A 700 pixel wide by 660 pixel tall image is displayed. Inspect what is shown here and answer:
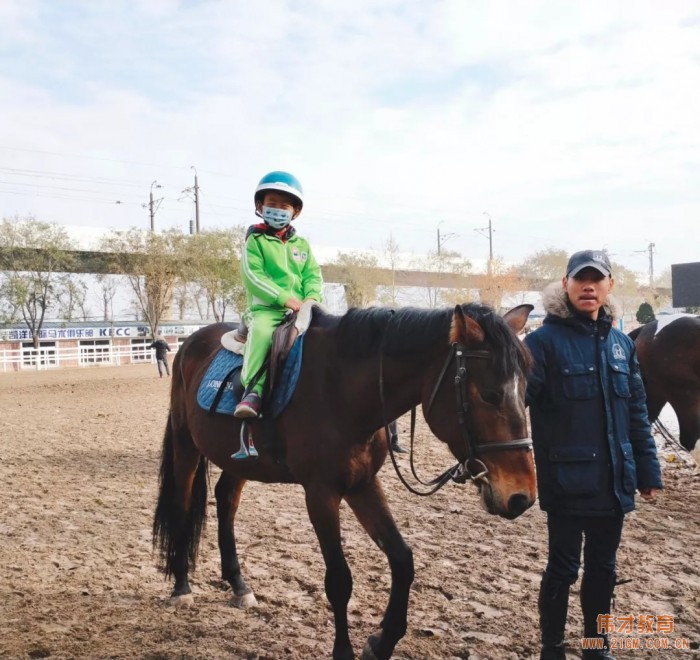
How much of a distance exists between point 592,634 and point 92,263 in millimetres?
48746

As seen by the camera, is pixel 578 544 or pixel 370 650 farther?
pixel 370 650

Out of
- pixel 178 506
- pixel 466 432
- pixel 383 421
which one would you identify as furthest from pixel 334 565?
pixel 178 506

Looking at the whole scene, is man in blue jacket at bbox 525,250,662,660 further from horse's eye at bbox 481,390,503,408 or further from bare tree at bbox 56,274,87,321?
bare tree at bbox 56,274,87,321

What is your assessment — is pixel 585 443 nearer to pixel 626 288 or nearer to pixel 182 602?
pixel 182 602

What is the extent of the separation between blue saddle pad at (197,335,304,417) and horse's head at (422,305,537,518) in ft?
2.93

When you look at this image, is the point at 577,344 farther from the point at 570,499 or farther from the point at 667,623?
the point at 667,623

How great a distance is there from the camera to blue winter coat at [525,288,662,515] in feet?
9.62

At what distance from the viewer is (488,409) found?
8.97 feet

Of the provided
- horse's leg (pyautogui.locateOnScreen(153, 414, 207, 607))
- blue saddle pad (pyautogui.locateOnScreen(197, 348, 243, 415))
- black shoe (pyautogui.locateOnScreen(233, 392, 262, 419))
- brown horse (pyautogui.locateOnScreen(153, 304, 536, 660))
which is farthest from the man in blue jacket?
horse's leg (pyautogui.locateOnScreen(153, 414, 207, 607))

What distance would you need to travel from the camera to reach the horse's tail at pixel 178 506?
448 cm

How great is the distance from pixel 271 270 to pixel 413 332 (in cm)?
A: 113

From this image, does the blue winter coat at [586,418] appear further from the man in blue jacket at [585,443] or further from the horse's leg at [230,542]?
the horse's leg at [230,542]

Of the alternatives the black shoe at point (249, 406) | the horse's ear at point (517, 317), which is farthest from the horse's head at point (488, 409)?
the black shoe at point (249, 406)

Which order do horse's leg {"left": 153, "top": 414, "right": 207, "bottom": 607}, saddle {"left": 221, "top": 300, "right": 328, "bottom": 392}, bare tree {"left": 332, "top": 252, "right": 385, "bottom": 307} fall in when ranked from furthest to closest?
bare tree {"left": 332, "top": 252, "right": 385, "bottom": 307}, horse's leg {"left": 153, "top": 414, "right": 207, "bottom": 607}, saddle {"left": 221, "top": 300, "right": 328, "bottom": 392}
